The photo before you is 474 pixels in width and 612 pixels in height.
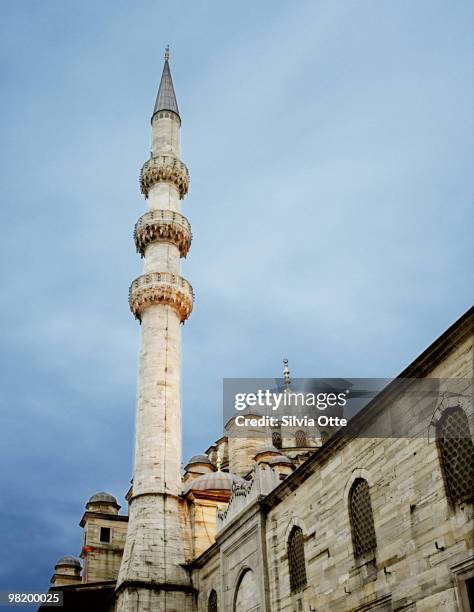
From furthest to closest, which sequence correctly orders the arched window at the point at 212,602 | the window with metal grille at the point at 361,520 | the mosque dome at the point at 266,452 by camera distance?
1. the mosque dome at the point at 266,452
2. the arched window at the point at 212,602
3. the window with metal grille at the point at 361,520

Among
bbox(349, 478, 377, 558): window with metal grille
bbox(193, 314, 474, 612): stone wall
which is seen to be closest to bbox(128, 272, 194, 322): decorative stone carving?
bbox(193, 314, 474, 612): stone wall

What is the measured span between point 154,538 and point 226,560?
4.05m

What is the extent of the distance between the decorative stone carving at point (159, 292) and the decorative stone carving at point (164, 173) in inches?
171

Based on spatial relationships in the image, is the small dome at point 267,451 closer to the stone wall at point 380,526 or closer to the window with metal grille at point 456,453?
the stone wall at point 380,526

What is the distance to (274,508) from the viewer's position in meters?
14.5

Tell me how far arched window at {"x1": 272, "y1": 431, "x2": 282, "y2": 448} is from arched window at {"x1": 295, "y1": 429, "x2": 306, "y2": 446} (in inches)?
33.1

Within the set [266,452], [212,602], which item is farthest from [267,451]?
[212,602]

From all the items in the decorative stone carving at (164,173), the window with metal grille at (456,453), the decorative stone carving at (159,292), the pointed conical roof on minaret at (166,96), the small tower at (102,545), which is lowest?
the window with metal grille at (456,453)

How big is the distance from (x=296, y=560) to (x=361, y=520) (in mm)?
2614

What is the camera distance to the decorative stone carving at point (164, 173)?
86.5 feet

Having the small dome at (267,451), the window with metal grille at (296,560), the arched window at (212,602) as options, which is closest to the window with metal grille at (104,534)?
the small dome at (267,451)

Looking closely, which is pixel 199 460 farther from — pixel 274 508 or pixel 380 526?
pixel 380 526

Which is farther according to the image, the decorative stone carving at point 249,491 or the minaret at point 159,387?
the minaret at point 159,387

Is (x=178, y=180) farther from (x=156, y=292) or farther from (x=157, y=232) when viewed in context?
(x=156, y=292)
